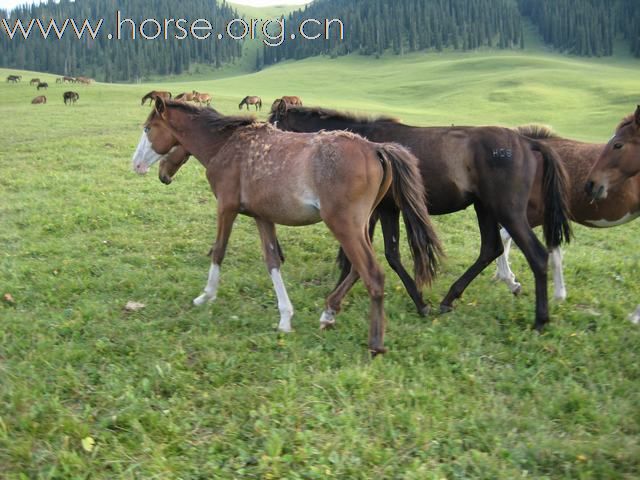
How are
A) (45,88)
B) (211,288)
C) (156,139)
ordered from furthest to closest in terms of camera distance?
(45,88), (156,139), (211,288)

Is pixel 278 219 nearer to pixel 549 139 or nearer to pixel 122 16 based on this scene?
pixel 549 139

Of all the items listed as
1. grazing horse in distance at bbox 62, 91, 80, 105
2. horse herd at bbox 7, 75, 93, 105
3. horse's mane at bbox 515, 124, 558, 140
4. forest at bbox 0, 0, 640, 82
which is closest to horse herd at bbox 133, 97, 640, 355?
horse's mane at bbox 515, 124, 558, 140

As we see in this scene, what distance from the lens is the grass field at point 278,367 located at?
4.09m

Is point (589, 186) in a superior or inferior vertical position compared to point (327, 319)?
superior

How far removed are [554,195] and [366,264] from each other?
9.17 feet

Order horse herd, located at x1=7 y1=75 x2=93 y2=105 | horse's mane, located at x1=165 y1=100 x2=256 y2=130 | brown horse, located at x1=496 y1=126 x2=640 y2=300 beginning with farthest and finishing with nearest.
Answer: horse herd, located at x1=7 y1=75 x2=93 y2=105 → brown horse, located at x1=496 y1=126 x2=640 y2=300 → horse's mane, located at x1=165 y1=100 x2=256 y2=130

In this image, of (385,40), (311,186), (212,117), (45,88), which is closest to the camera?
(311,186)

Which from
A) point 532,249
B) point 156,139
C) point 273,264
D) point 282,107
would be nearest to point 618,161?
point 532,249

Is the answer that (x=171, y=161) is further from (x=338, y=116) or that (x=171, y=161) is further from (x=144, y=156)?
(x=338, y=116)

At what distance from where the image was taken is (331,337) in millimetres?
6012

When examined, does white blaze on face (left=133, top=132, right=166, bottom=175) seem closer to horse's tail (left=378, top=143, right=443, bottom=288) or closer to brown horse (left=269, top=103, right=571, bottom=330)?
brown horse (left=269, top=103, right=571, bottom=330)

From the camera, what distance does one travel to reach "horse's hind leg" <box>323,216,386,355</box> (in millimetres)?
5617

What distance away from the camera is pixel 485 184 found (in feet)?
21.8

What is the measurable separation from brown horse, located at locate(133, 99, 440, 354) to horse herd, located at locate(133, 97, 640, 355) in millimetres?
12
